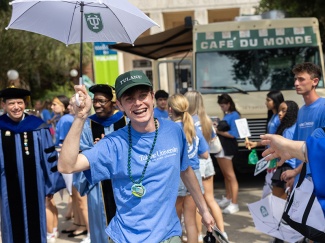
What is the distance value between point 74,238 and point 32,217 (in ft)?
6.69

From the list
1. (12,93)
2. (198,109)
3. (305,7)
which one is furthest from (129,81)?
(305,7)

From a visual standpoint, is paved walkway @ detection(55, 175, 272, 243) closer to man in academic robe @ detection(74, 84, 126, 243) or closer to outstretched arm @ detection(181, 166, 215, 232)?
man in academic robe @ detection(74, 84, 126, 243)

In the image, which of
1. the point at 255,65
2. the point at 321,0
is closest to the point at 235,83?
the point at 255,65

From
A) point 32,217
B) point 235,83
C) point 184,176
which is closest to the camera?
point 184,176

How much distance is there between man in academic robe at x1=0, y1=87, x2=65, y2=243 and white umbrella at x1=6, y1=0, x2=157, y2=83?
3.33 ft

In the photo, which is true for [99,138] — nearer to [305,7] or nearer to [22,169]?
[22,169]

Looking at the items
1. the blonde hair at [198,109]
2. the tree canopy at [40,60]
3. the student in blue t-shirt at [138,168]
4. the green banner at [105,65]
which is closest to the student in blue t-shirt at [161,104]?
the blonde hair at [198,109]

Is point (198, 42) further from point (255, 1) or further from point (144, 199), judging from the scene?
point (255, 1)

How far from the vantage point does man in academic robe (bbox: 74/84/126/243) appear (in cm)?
444

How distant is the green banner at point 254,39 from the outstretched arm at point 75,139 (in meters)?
6.76

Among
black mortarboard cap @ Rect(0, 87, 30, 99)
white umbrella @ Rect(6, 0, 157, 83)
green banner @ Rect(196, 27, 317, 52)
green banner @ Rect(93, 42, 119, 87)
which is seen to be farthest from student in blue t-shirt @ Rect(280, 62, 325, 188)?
green banner @ Rect(93, 42, 119, 87)

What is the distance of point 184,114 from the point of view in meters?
5.43

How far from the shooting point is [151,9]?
30.5 meters

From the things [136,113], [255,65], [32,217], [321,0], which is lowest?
[32,217]
